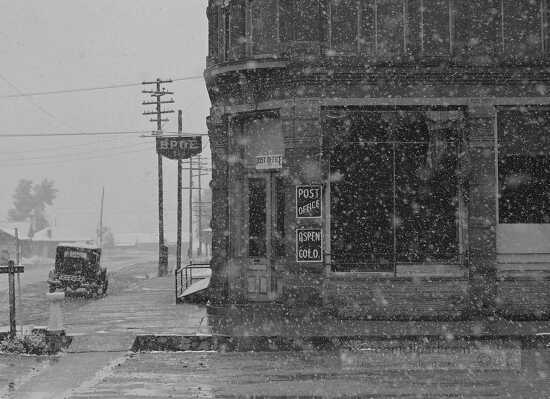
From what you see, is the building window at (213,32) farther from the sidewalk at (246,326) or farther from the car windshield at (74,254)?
the car windshield at (74,254)

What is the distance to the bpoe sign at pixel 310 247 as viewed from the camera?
17188mm

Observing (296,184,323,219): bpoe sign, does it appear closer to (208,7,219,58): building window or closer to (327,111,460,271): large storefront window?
(327,111,460,271): large storefront window

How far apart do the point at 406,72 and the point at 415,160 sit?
1802 mm

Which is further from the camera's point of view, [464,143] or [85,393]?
[464,143]

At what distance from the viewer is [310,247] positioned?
17203mm

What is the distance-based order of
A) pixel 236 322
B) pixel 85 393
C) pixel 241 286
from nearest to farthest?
pixel 85 393 → pixel 236 322 → pixel 241 286

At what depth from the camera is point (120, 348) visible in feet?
42.5

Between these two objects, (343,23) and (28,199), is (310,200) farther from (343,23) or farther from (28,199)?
(28,199)

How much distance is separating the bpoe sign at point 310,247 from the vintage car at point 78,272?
45.9 feet

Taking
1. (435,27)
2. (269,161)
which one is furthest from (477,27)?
(269,161)

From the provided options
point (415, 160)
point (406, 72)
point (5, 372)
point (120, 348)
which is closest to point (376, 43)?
point (406, 72)

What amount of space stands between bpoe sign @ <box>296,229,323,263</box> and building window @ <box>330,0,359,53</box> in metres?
3.89

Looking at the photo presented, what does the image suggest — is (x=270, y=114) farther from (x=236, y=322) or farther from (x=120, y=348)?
(x=120, y=348)

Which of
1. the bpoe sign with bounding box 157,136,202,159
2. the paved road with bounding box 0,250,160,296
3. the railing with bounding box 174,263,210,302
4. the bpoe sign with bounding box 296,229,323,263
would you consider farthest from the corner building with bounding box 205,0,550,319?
the paved road with bounding box 0,250,160,296
